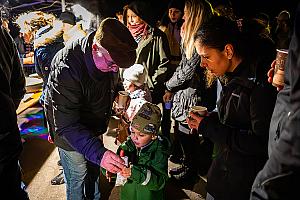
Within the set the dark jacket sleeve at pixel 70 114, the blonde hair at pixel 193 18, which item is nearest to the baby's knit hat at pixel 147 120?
the dark jacket sleeve at pixel 70 114

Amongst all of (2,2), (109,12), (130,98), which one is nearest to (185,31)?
(130,98)

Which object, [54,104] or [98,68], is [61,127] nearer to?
[54,104]

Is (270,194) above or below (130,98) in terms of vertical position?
above

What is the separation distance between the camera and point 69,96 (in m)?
2.27

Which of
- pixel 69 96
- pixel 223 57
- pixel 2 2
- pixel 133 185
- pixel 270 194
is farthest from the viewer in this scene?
pixel 2 2

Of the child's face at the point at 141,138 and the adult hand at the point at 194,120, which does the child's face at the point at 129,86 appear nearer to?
the child's face at the point at 141,138

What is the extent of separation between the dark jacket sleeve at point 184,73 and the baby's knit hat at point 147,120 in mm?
800

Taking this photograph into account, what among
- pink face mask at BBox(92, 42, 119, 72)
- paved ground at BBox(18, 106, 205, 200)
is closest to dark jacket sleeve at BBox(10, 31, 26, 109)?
pink face mask at BBox(92, 42, 119, 72)

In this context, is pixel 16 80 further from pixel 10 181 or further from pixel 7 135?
pixel 10 181

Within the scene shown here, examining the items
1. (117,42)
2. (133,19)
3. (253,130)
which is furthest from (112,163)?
(133,19)

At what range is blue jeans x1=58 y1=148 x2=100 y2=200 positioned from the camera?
2570 millimetres

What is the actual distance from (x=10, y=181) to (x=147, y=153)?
116 cm

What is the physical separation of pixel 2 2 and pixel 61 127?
5.39 metres

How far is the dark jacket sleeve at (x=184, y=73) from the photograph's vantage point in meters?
3.25
